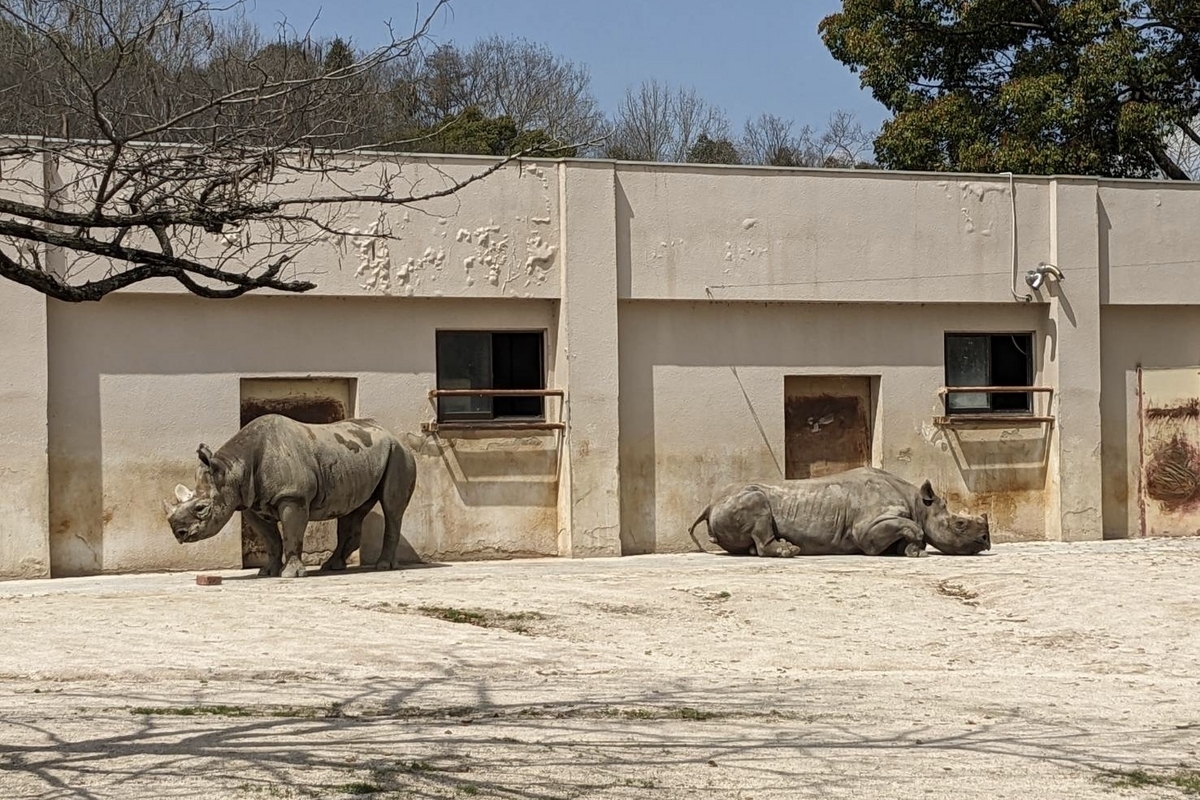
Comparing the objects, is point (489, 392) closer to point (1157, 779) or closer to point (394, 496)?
point (394, 496)

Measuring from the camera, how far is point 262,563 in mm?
18766

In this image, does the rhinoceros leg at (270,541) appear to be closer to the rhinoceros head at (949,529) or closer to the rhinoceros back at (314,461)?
the rhinoceros back at (314,461)

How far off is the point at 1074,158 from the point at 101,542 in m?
17.8

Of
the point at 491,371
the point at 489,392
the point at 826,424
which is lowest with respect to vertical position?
the point at 826,424

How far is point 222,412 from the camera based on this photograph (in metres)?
18.3

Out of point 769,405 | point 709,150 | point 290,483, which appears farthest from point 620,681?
point 709,150

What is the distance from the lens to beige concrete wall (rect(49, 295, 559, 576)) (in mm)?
17812

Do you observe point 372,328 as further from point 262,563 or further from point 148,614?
point 148,614

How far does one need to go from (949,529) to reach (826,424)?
2.56 meters

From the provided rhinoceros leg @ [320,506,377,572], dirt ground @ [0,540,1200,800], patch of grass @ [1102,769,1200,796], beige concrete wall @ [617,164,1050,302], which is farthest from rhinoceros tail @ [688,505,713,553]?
patch of grass @ [1102,769,1200,796]

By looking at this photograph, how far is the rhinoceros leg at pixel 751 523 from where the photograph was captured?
1889cm

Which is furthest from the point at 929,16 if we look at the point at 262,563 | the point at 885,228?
the point at 262,563

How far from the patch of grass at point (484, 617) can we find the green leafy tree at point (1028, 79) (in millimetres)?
16992

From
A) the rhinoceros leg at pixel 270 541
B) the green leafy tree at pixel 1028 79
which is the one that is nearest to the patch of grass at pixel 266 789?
the rhinoceros leg at pixel 270 541
